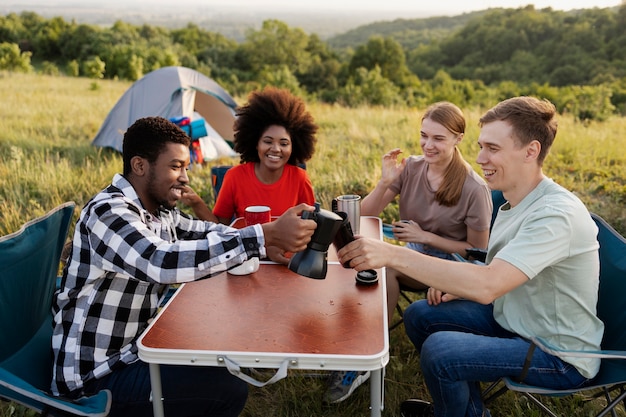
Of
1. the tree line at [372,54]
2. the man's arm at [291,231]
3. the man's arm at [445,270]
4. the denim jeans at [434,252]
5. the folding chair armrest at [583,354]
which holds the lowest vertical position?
the tree line at [372,54]

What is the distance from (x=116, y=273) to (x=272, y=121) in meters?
1.94

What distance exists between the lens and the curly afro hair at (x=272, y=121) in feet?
12.1

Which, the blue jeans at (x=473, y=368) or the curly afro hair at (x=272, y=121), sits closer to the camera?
the blue jeans at (x=473, y=368)

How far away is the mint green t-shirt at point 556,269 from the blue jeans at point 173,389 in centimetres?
116

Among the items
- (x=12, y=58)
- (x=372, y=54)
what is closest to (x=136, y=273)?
(x=12, y=58)

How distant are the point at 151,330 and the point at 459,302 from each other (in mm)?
1450

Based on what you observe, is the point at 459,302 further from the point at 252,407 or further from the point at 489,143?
the point at 252,407

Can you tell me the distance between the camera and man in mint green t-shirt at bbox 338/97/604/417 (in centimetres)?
193

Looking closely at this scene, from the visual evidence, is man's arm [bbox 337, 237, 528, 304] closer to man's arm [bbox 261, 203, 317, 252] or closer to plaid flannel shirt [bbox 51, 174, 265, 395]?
man's arm [bbox 261, 203, 317, 252]

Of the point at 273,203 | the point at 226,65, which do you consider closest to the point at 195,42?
the point at 226,65

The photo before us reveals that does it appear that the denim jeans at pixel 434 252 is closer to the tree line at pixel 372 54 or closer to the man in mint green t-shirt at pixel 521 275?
the man in mint green t-shirt at pixel 521 275

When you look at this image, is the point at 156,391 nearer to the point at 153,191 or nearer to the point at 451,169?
the point at 153,191

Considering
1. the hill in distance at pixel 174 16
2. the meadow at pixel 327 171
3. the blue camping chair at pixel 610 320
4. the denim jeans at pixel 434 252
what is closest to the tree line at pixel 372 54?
the hill in distance at pixel 174 16

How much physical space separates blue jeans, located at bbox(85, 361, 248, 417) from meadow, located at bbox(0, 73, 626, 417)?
80cm
